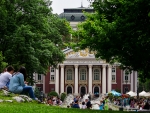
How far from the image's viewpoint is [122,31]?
21.3 metres

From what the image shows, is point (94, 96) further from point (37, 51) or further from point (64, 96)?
point (37, 51)

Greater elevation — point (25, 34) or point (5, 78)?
point (25, 34)

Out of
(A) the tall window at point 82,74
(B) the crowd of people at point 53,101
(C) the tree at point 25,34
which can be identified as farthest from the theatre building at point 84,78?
(C) the tree at point 25,34

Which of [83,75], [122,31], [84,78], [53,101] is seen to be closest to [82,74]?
[83,75]

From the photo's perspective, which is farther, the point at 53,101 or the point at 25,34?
the point at 53,101

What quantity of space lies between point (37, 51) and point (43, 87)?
177 feet

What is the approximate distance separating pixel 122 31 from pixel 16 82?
6.71 m

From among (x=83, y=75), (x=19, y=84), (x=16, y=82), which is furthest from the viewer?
(x=83, y=75)

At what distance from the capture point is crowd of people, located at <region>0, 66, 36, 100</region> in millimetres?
16594

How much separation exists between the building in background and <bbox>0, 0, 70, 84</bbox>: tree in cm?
4935

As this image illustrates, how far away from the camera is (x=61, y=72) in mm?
92375

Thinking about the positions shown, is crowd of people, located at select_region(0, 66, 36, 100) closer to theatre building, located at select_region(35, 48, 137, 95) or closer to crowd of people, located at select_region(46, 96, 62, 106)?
crowd of people, located at select_region(46, 96, 62, 106)

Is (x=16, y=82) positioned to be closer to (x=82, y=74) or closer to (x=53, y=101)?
(x=53, y=101)

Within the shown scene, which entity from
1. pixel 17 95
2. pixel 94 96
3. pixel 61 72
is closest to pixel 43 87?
pixel 61 72
